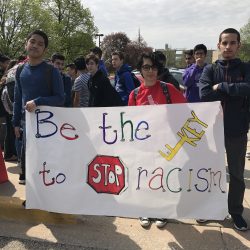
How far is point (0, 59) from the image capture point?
6539 mm

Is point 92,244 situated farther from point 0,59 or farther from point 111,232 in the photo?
point 0,59

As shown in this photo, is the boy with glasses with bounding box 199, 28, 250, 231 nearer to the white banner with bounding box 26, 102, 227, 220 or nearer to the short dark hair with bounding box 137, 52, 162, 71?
the white banner with bounding box 26, 102, 227, 220

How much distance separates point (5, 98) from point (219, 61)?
132 inches

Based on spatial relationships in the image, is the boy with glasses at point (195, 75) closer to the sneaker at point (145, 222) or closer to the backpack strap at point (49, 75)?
the sneaker at point (145, 222)

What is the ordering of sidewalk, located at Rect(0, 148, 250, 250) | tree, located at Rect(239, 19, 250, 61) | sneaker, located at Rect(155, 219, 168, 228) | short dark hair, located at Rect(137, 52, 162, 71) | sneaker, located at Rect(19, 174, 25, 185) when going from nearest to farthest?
1. sidewalk, located at Rect(0, 148, 250, 250)
2. short dark hair, located at Rect(137, 52, 162, 71)
3. sneaker, located at Rect(155, 219, 168, 228)
4. sneaker, located at Rect(19, 174, 25, 185)
5. tree, located at Rect(239, 19, 250, 61)

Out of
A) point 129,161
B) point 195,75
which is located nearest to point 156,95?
point 129,161

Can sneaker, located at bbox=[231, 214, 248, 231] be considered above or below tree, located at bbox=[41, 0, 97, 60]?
below

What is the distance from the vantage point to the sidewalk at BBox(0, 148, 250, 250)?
129 inches

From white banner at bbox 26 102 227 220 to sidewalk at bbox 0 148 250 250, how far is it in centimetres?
27

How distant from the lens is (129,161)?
10.7 feet

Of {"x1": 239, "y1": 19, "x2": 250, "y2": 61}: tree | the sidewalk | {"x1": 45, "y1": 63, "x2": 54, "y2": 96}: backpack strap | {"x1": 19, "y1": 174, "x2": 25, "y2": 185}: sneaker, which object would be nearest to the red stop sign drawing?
the sidewalk

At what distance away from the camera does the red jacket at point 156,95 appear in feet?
11.2

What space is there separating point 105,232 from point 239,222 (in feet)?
4.06

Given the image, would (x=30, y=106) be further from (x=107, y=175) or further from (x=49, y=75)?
(x=107, y=175)
